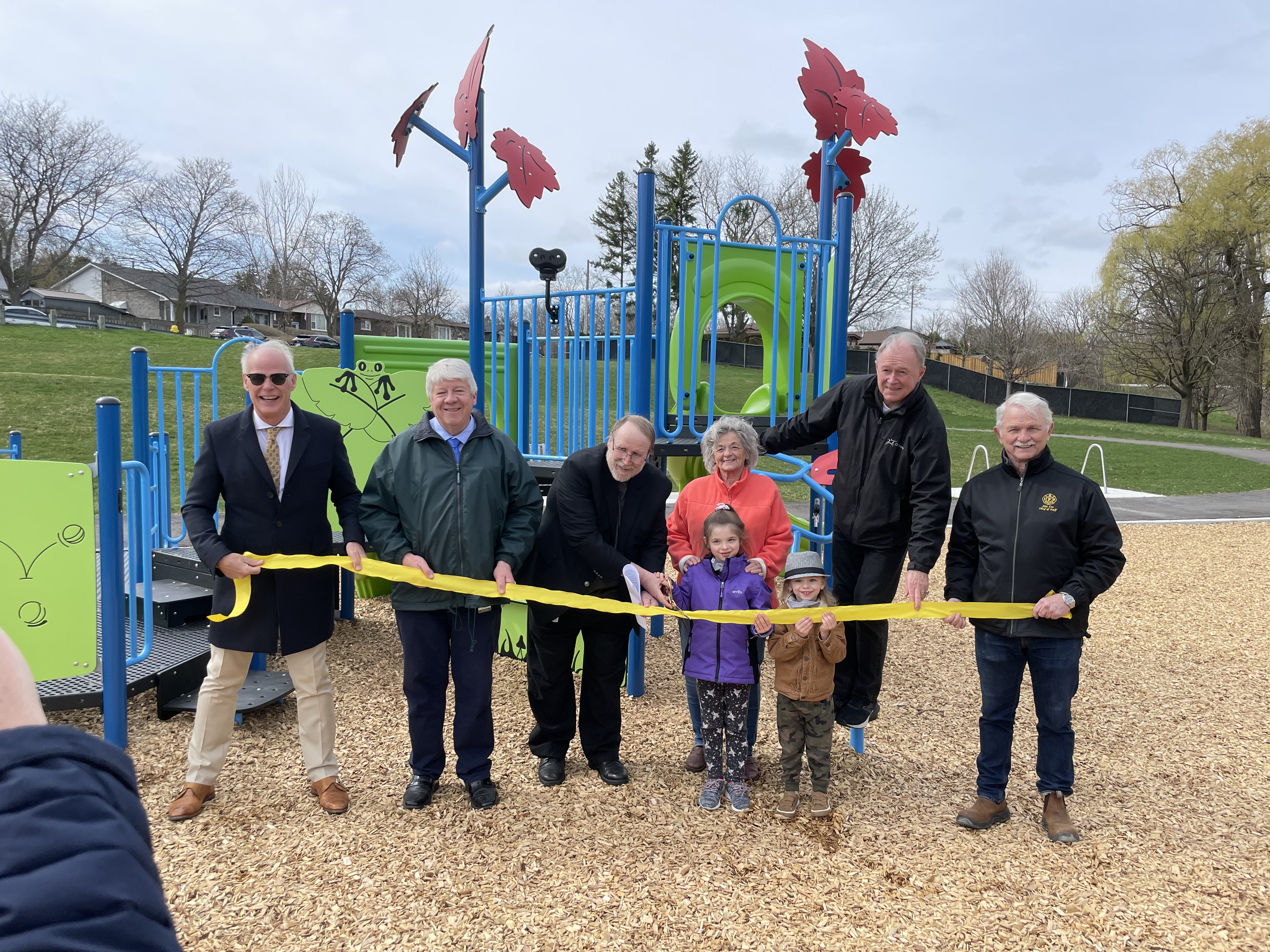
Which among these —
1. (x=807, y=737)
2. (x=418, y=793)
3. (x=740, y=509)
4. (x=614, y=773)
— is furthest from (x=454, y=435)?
(x=807, y=737)

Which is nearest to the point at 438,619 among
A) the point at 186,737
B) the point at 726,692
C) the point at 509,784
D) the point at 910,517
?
the point at 509,784

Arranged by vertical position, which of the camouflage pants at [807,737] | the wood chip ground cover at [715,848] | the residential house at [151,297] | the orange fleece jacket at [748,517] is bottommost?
the wood chip ground cover at [715,848]

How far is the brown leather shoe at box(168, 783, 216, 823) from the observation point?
11.2 ft

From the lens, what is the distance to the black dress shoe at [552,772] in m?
3.85

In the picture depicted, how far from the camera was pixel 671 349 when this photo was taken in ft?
19.5

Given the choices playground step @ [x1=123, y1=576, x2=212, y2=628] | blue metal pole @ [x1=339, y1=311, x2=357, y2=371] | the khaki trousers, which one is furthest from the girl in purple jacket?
blue metal pole @ [x1=339, y1=311, x2=357, y2=371]

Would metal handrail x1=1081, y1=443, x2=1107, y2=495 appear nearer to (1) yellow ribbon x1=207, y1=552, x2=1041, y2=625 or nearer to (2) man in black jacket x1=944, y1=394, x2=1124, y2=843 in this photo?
(2) man in black jacket x1=944, y1=394, x2=1124, y2=843

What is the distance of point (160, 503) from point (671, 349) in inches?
178

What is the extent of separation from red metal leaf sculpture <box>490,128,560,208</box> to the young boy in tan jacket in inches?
127

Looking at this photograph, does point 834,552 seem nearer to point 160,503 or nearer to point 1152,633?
point 1152,633

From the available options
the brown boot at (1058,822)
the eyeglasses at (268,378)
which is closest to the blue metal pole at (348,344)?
the eyeglasses at (268,378)

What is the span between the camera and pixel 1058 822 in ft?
11.3

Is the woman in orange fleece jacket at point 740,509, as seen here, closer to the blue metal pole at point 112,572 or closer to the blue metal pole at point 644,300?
the blue metal pole at point 644,300

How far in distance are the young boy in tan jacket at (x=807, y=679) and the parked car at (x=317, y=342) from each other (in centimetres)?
3610
